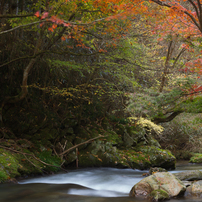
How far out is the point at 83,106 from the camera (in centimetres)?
1091

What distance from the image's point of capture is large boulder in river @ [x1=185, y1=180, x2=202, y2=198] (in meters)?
Answer: 5.22

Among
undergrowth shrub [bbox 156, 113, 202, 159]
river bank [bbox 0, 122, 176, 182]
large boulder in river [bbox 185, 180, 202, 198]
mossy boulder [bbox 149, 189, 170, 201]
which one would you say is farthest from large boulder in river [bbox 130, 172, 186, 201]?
undergrowth shrub [bbox 156, 113, 202, 159]

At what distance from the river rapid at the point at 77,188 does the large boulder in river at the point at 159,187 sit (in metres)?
0.20

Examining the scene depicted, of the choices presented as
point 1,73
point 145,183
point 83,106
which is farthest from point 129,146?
point 1,73

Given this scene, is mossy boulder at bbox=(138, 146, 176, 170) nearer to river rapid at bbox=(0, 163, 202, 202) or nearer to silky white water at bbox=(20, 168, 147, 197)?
silky white water at bbox=(20, 168, 147, 197)

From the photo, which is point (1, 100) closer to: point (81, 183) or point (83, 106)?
point (83, 106)

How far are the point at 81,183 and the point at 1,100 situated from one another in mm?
4845

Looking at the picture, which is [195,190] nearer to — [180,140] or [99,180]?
Result: [99,180]

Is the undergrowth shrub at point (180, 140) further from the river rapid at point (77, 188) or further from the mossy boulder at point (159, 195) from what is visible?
the mossy boulder at point (159, 195)

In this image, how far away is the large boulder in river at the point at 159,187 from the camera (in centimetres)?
495

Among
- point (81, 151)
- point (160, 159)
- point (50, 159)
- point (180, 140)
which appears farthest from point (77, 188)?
point (180, 140)

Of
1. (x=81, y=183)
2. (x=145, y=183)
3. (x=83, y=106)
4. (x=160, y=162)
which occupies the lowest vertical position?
(x=160, y=162)

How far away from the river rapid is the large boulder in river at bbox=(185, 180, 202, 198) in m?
0.31

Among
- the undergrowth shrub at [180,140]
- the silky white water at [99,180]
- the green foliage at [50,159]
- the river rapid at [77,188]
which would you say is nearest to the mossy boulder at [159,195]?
the river rapid at [77,188]
